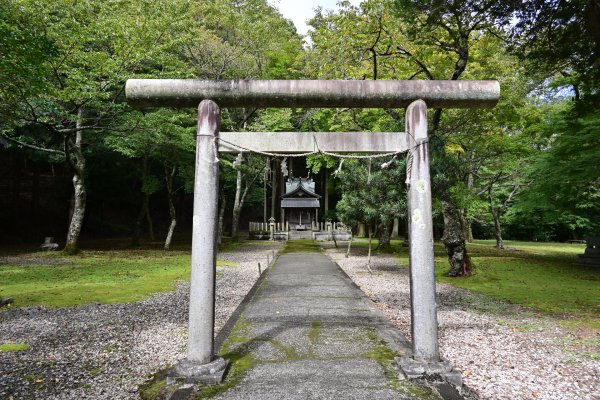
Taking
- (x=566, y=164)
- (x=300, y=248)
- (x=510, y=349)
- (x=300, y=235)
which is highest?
(x=566, y=164)

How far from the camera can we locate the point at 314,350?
188 inches

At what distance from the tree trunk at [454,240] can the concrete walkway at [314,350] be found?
4.24 metres

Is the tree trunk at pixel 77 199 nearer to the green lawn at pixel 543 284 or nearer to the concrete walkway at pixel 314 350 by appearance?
the concrete walkway at pixel 314 350

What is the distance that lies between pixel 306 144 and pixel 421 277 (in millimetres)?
2049

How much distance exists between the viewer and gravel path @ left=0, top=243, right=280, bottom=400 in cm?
396

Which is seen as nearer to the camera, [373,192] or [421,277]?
[421,277]

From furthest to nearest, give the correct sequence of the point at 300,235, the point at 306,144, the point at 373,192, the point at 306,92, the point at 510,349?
the point at 300,235 < the point at 373,192 < the point at 510,349 < the point at 306,144 < the point at 306,92

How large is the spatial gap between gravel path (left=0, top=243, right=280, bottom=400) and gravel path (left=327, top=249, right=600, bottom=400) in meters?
3.74

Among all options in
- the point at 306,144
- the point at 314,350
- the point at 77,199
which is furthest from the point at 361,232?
the point at 306,144

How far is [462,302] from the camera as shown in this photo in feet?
26.9

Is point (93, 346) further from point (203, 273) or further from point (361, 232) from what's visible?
point (361, 232)

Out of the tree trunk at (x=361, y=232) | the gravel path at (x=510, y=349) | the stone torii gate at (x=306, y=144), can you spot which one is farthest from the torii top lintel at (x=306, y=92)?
the tree trunk at (x=361, y=232)

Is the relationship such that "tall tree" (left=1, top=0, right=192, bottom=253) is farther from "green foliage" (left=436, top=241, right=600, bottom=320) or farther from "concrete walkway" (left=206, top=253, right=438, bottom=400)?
"green foliage" (left=436, top=241, right=600, bottom=320)

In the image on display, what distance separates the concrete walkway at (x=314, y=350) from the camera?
367cm
